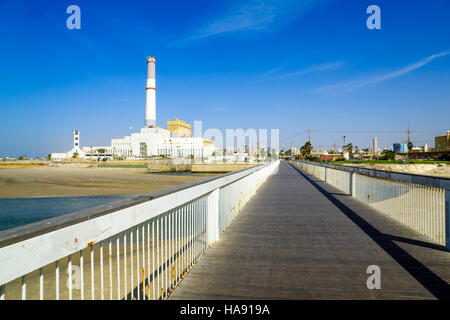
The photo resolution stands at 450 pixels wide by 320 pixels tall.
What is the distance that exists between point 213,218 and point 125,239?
9.06 feet

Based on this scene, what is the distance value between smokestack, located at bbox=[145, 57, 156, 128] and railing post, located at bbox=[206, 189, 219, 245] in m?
159

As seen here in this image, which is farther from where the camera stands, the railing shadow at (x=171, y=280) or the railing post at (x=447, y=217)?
the railing post at (x=447, y=217)

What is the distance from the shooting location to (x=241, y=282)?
11.4 feet

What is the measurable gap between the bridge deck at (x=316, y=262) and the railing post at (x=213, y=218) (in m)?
0.15

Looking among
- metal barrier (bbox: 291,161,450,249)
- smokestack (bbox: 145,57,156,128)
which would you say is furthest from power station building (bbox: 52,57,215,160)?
metal barrier (bbox: 291,161,450,249)

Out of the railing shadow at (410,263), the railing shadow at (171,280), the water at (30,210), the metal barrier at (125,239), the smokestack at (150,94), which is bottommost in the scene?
the water at (30,210)

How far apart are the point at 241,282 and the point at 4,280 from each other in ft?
8.61

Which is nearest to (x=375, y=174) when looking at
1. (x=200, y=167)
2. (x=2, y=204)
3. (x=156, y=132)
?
(x=2, y=204)

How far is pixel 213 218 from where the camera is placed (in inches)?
193

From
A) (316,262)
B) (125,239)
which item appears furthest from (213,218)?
(125,239)

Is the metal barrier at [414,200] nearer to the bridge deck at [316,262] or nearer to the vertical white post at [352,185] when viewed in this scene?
the bridge deck at [316,262]

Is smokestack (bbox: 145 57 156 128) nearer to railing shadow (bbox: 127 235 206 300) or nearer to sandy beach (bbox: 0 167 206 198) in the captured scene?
sandy beach (bbox: 0 167 206 198)

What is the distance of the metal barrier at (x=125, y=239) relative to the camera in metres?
1.37

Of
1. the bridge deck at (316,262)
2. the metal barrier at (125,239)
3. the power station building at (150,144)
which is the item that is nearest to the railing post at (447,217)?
the bridge deck at (316,262)
